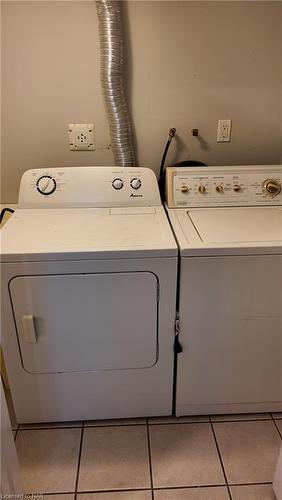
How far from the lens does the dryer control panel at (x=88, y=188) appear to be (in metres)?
1.73

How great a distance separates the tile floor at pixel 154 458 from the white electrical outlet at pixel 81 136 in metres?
1.37

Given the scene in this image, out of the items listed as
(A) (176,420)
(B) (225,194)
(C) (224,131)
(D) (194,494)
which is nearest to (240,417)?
(A) (176,420)

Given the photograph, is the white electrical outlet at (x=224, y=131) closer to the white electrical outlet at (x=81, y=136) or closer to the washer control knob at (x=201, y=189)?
the washer control knob at (x=201, y=189)

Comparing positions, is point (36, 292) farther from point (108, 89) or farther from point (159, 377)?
point (108, 89)

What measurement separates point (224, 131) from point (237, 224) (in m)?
0.69

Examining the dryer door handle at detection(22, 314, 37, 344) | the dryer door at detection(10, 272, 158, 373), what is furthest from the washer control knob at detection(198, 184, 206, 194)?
the dryer door handle at detection(22, 314, 37, 344)

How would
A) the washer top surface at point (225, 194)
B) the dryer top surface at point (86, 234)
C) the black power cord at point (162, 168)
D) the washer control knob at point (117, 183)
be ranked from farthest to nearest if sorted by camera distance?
the black power cord at point (162, 168) < the washer control knob at point (117, 183) < the washer top surface at point (225, 194) < the dryer top surface at point (86, 234)

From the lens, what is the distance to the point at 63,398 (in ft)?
5.22

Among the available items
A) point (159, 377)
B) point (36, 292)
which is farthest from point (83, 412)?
point (36, 292)

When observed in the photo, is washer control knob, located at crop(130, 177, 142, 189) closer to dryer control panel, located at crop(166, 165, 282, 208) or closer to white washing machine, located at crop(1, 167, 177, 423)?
white washing machine, located at crop(1, 167, 177, 423)

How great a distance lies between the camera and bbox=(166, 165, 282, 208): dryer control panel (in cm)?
176

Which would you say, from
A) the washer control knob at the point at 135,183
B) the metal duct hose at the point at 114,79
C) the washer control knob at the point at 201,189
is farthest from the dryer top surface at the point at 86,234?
the metal duct hose at the point at 114,79

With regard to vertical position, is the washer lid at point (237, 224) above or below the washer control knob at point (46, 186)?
below

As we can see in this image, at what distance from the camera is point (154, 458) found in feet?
5.01
